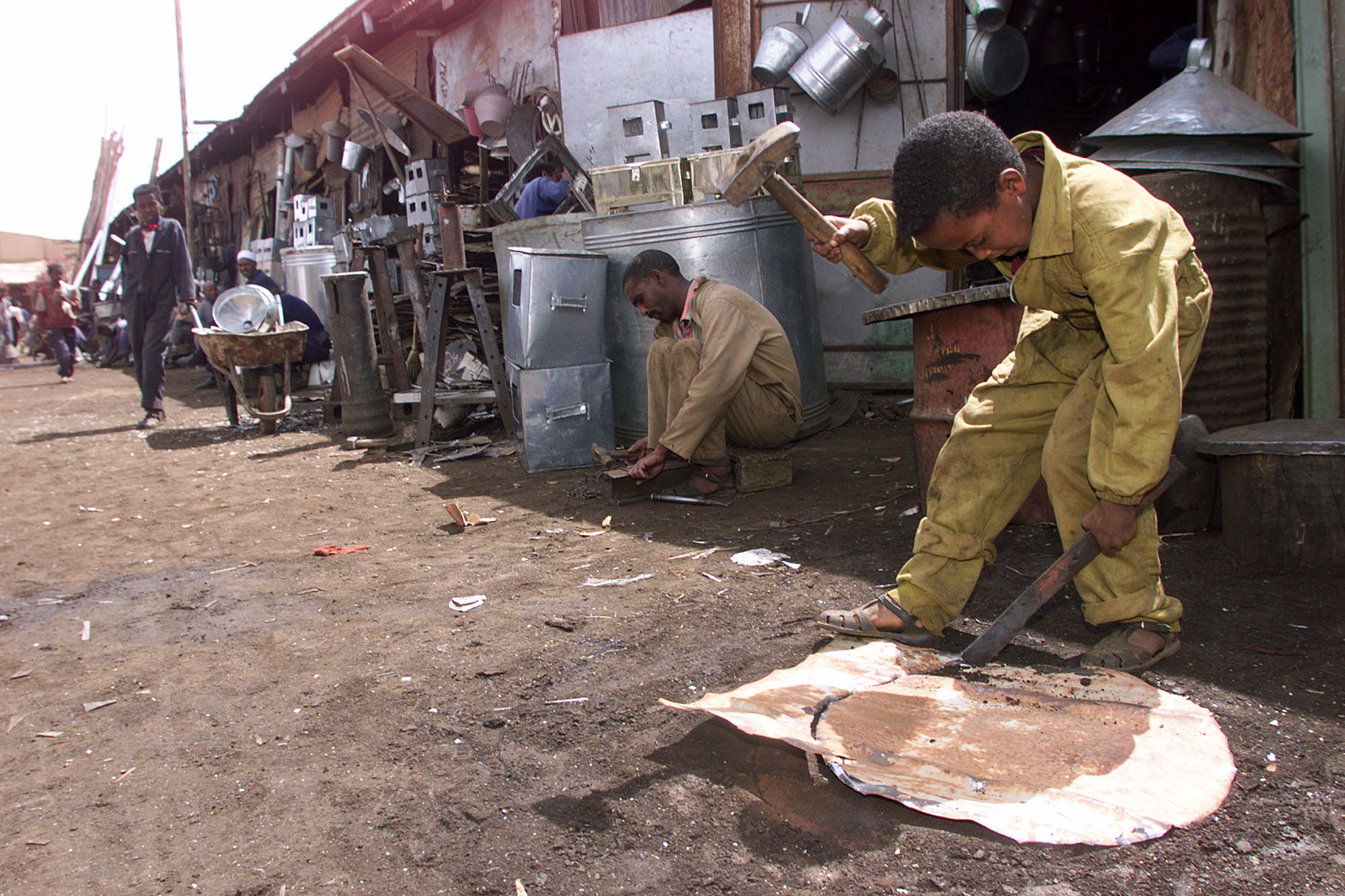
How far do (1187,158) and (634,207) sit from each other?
3.23m

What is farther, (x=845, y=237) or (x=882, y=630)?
(x=882, y=630)

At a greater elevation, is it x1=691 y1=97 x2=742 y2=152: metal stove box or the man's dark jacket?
x1=691 y1=97 x2=742 y2=152: metal stove box

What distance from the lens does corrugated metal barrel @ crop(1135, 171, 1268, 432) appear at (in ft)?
11.8

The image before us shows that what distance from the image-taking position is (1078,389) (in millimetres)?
2396

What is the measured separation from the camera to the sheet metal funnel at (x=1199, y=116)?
3.63 metres

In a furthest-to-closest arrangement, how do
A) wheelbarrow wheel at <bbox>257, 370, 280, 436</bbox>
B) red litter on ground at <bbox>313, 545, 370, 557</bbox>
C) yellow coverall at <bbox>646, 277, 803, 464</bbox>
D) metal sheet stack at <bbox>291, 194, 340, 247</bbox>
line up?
1. metal sheet stack at <bbox>291, 194, 340, 247</bbox>
2. wheelbarrow wheel at <bbox>257, 370, 280, 436</bbox>
3. yellow coverall at <bbox>646, 277, 803, 464</bbox>
4. red litter on ground at <bbox>313, 545, 370, 557</bbox>

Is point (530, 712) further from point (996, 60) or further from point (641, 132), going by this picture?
point (996, 60)

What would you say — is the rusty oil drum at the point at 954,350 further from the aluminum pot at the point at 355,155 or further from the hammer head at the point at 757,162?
the aluminum pot at the point at 355,155

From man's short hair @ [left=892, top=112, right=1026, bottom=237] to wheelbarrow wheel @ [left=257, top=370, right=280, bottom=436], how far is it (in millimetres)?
7264

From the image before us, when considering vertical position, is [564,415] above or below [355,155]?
below

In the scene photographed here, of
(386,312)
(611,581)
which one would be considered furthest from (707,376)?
(386,312)

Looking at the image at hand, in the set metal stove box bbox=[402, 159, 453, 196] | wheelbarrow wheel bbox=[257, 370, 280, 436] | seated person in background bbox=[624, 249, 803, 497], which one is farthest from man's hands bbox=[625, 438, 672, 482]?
metal stove box bbox=[402, 159, 453, 196]

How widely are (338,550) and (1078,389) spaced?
3327 mm

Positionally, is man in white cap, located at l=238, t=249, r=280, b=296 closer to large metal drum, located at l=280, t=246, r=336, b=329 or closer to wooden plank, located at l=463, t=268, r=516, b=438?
large metal drum, located at l=280, t=246, r=336, b=329
